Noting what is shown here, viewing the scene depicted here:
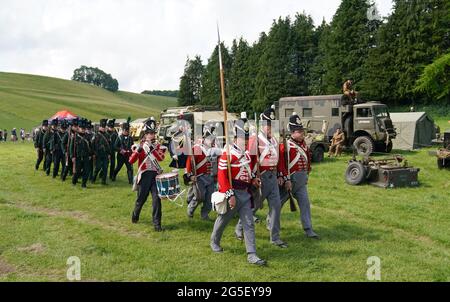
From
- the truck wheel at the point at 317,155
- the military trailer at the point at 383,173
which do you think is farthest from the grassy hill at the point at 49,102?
the military trailer at the point at 383,173

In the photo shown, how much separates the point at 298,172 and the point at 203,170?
2093 millimetres

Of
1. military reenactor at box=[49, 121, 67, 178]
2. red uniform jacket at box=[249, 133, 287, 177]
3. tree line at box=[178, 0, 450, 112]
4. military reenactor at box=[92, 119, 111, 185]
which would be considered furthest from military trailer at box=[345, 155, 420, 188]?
tree line at box=[178, 0, 450, 112]

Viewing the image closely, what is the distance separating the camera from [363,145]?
1980cm

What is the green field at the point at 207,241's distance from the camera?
20.6 ft

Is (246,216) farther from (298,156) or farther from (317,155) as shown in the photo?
(317,155)

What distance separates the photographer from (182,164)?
29.9 feet

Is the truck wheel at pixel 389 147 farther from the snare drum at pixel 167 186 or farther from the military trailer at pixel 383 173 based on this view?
the snare drum at pixel 167 186

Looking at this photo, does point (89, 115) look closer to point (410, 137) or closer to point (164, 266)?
point (410, 137)

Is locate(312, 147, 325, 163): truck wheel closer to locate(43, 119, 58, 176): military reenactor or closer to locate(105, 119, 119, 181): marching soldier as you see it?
locate(105, 119, 119, 181): marching soldier

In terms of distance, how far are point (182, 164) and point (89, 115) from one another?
6675cm

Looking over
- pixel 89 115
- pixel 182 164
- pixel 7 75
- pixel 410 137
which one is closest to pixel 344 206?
pixel 182 164

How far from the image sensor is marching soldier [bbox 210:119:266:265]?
6.68 meters

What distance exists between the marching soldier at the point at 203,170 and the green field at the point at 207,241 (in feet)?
1.64

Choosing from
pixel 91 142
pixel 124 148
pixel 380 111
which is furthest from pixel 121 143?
pixel 380 111
